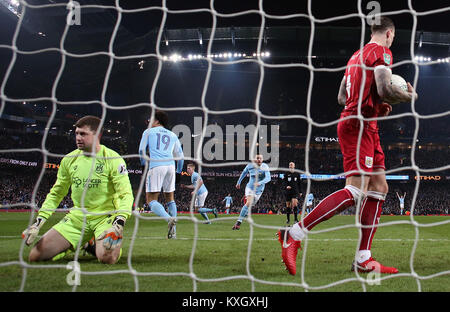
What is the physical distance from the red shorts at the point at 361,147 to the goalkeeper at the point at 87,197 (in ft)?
6.60

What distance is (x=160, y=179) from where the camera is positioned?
5.48 meters

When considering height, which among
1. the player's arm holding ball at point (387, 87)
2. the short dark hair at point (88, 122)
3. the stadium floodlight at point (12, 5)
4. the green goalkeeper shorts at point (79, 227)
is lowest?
the green goalkeeper shorts at point (79, 227)

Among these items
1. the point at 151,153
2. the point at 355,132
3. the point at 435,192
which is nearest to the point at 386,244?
the point at 355,132

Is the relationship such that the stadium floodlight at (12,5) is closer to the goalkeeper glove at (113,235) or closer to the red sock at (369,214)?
the goalkeeper glove at (113,235)

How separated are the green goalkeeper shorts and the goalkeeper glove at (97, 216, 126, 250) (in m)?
0.43

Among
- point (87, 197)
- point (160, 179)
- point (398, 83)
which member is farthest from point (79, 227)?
point (398, 83)

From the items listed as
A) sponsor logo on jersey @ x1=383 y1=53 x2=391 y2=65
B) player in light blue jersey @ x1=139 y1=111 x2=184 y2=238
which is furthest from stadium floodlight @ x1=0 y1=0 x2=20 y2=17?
sponsor logo on jersey @ x1=383 y1=53 x2=391 y2=65

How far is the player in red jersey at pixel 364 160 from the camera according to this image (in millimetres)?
2826

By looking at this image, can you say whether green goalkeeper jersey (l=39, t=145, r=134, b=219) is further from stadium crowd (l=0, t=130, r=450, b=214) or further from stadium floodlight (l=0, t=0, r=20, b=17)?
stadium crowd (l=0, t=130, r=450, b=214)

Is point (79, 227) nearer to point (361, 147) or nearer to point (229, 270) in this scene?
point (229, 270)

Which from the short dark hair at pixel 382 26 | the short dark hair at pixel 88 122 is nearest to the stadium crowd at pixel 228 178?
the short dark hair at pixel 88 122

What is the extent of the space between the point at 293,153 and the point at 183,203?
10.4 m

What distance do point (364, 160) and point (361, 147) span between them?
11cm

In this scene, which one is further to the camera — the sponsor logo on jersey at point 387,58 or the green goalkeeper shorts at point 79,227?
the green goalkeeper shorts at point 79,227
